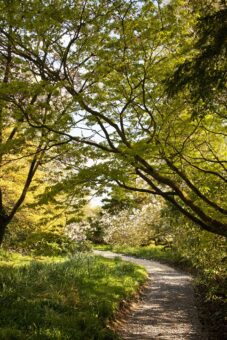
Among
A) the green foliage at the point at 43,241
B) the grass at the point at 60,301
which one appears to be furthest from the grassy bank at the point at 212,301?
the green foliage at the point at 43,241

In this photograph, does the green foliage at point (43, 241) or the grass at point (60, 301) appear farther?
the green foliage at point (43, 241)

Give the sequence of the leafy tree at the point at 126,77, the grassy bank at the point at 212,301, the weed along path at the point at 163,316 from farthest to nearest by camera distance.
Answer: the grassy bank at the point at 212,301, the weed along path at the point at 163,316, the leafy tree at the point at 126,77

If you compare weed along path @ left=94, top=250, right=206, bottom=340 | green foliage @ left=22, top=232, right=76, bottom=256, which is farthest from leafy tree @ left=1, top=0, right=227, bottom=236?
weed along path @ left=94, top=250, right=206, bottom=340

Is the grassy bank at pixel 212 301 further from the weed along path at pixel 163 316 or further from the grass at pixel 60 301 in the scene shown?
the grass at pixel 60 301

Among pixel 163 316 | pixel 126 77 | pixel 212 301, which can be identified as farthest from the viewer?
pixel 212 301

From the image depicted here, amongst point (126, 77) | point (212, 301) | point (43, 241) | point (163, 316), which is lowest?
point (163, 316)

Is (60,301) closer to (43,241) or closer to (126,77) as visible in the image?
(43,241)

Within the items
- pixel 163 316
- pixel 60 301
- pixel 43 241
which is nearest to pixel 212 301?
pixel 163 316

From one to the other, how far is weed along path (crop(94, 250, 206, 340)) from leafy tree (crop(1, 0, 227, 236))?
3452mm

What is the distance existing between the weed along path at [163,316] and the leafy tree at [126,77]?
3452 mm

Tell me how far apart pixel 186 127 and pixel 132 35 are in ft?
6.44

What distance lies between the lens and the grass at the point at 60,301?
269 inches

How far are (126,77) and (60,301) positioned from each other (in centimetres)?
Answer: 531

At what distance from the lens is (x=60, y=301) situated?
8820 mm
